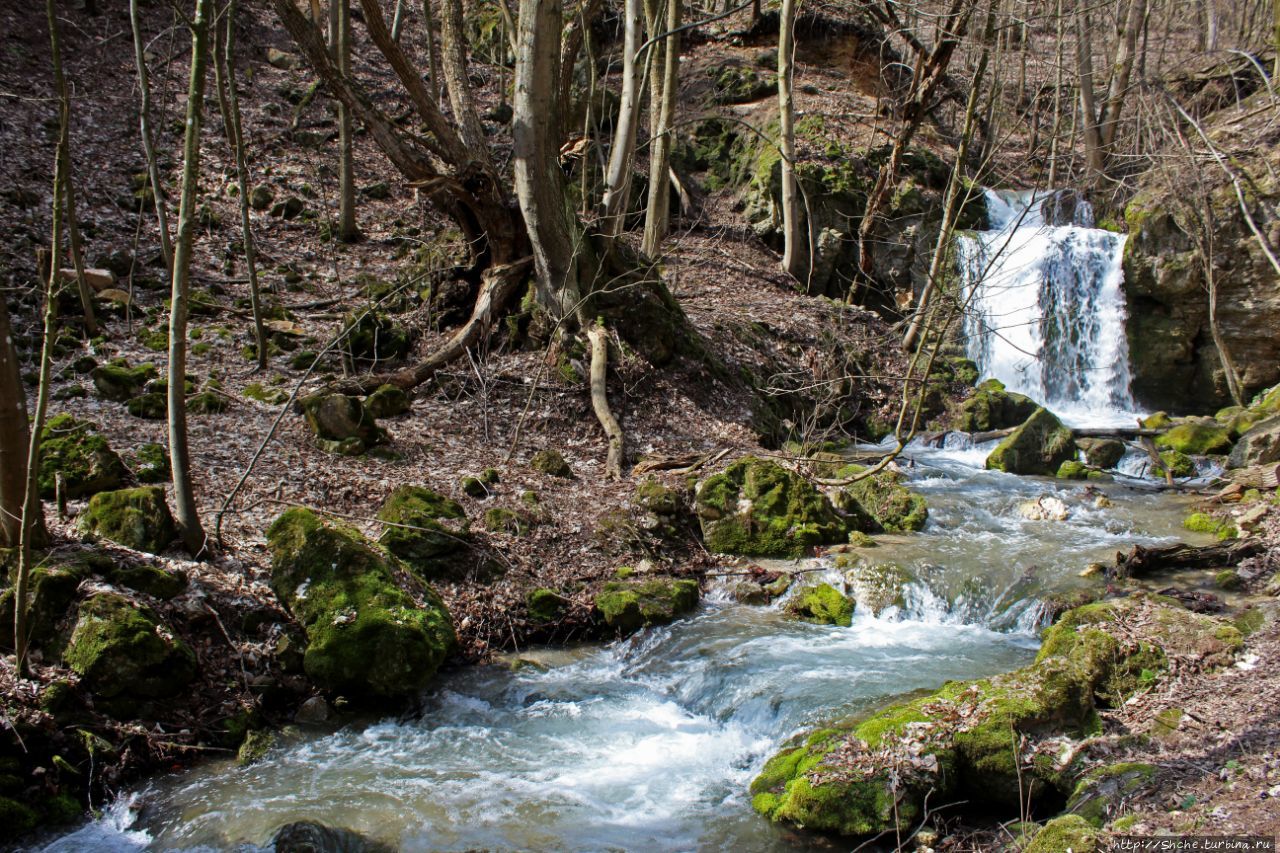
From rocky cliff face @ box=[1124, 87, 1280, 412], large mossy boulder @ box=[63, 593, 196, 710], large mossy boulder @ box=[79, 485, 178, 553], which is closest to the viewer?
large mossy boulder @ box=[63, 593, 196, 710]

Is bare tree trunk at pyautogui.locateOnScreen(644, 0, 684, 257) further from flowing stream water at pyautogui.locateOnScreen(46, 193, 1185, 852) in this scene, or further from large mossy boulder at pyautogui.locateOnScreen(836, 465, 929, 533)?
flowing stream water at pyautogui.locateOnScreen(46, 193, 1185, 852)

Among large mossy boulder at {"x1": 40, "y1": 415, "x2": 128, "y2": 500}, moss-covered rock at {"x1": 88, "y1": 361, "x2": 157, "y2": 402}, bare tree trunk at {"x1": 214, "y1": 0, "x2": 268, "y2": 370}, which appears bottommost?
Result: large mossy boulder at {"x1": 40, "y1": 415, "x2": 128, "y2": 500}

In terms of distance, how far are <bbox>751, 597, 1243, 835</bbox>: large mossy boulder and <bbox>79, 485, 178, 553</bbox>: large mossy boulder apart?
4.22 m

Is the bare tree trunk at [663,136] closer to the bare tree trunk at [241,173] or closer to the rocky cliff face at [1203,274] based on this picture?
the bare tree trunk at [241,173]

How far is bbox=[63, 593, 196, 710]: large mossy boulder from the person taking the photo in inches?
187

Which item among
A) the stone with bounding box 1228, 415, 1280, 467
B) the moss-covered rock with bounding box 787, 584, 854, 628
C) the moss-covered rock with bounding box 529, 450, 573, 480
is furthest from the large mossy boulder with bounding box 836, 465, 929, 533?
the stone with bounding box 1228, 415, 1280, 467

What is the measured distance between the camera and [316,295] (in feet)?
40.1

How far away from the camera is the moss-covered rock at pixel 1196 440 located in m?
11.4

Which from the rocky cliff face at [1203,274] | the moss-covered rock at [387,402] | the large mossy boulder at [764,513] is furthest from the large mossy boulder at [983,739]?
the rocky cliff face at [1203,274]

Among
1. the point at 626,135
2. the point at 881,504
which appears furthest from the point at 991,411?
the point at 626,135

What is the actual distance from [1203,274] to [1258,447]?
4.59 m

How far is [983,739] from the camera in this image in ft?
14.2

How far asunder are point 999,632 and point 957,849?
10.7 feet

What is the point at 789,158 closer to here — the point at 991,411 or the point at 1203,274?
the point at 991,411
